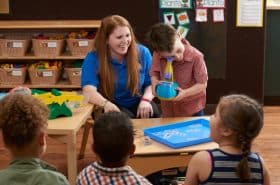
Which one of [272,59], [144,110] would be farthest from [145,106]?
[272,59]

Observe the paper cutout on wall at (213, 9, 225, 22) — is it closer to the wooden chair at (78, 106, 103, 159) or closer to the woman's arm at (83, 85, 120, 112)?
the wooden chair at (78, 106, 103, 159)

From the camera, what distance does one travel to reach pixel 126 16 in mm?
4965

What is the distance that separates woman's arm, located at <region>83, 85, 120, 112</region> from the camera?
10.6ft

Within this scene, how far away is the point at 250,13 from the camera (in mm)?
4910

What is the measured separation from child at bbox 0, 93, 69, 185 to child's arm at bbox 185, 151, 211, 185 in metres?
0.52

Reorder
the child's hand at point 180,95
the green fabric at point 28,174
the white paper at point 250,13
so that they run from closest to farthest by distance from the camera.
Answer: the green fabric at point 28,174
the child's hand at point 180,95
the white paper at point 250,13

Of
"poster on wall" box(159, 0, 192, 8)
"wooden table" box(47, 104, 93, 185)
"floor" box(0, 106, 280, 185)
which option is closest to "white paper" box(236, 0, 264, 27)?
"poster on wall" box(159, 0, 192, 8)

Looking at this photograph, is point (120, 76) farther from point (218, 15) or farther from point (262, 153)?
point (218, 15)

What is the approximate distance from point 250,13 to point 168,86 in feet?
7.39

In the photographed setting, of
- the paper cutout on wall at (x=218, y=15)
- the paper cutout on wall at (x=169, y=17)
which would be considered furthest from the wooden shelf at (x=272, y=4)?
the paper cutout on wall at (x=169, y=17)

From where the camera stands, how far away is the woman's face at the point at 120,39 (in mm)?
3309

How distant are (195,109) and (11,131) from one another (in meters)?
1.77

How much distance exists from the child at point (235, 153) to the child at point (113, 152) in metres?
0.30

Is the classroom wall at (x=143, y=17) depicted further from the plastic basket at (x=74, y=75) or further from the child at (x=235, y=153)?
the child at (x=235, y=153)
